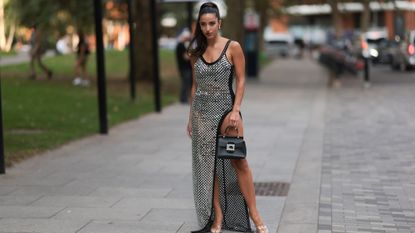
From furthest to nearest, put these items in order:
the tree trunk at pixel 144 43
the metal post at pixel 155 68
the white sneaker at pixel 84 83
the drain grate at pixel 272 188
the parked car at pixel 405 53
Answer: the parked car at pixel 405 53 → the tree trunk at pixel 144 43 → the white sneaker at pixel 84 83 → the metal post at pixel 155 68 → the drain grate at pixel 272 188

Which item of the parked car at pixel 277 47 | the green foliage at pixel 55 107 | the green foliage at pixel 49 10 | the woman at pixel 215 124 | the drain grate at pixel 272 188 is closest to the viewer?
the woman at pixel 215 124

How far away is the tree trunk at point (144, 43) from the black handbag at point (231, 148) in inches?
706

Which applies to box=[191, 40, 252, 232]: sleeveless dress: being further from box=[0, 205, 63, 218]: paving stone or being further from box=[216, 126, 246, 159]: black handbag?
box=[0, 205, 63, 218]: paving stone

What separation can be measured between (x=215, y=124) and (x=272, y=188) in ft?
8.19

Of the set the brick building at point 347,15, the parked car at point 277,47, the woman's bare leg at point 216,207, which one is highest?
the woman's bare leg at point 216,207

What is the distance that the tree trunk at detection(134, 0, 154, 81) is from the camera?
23469mm

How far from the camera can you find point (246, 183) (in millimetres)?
5840

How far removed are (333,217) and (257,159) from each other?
3.36 m

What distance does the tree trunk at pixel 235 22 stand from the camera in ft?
98.5

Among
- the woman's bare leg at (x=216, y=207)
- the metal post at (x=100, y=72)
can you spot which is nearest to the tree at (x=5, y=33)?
the metal post at (x=100, y=72)

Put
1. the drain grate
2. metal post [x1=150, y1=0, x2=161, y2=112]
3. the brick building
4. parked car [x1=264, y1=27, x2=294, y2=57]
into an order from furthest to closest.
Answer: parked car [x1=264, y1=27, x2=294, y2=57] < the brick building < metal post [x1=150, y1=0, x2=161, y2=112] < the drain grate

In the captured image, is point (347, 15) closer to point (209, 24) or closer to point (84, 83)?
point (84, 83)

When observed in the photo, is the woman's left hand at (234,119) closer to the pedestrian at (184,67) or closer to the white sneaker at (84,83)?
the pedestrian at (184,67)

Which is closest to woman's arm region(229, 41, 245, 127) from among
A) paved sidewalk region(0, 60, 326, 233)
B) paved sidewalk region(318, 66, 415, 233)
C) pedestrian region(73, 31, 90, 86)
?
paved sidewalk region(0, 60, 326, 233)
